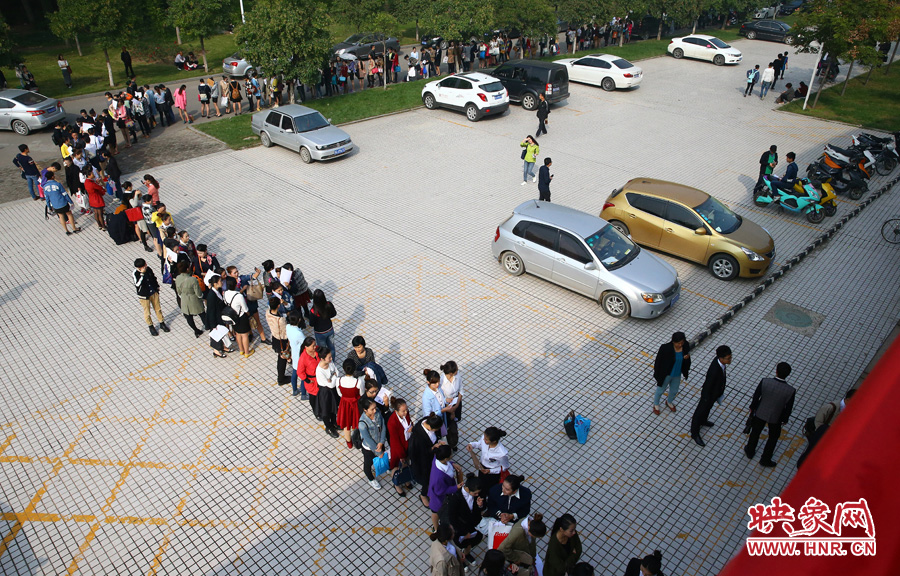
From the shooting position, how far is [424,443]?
23.2ft

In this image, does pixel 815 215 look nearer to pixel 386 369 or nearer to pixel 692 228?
pixel 692 228

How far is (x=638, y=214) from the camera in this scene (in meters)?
13.6

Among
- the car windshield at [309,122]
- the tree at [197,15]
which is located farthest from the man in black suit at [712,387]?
the tree at [197,15]

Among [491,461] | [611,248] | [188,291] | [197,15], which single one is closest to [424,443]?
[491,461]

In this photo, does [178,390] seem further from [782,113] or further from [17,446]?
[782,113]

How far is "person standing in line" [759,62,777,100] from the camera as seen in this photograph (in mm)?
26109

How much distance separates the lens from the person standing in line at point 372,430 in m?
7.26

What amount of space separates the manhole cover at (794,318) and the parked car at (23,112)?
24.4 meters

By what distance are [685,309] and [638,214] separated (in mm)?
2696

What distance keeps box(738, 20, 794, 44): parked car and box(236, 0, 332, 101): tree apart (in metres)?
32.0

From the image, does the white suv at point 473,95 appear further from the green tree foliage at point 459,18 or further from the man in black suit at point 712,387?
the man in black suit at point 712,387

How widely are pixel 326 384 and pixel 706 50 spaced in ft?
110

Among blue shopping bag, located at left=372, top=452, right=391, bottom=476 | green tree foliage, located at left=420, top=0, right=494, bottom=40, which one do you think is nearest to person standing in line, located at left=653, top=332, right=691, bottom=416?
blue shopping bag, located at left=372, top=452, right=391, bottom=476

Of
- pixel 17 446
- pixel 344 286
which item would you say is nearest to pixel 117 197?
pixel 344 286
